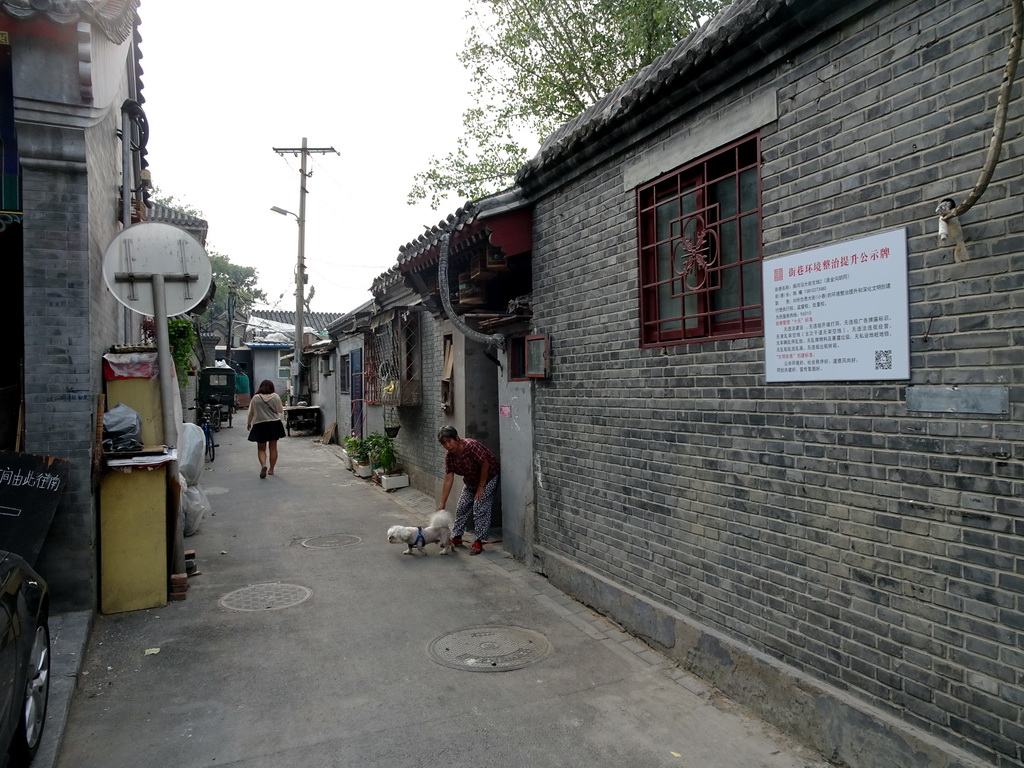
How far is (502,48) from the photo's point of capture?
14.0 metres

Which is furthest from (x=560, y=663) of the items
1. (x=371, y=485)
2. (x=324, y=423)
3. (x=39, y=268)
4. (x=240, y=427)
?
(x=240, y=427)

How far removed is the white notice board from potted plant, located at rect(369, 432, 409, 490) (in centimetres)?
855

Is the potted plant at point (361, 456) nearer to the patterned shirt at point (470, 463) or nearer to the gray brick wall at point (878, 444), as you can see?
the patterned shirt at point (470, 463)

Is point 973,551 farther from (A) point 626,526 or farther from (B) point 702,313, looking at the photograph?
(A) point 626,526

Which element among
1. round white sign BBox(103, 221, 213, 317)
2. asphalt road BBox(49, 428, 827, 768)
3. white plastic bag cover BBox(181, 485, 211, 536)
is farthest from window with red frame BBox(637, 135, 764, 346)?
white plastic bag cover BBox(181, 485, 211, 536)

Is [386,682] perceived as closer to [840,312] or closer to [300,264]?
[840,312]

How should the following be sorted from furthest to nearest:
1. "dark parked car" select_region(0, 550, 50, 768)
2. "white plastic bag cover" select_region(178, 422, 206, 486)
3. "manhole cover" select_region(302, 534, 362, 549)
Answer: "manhole cover" select_region(302, 534, 362, 549)
"white plastic bag cover" select_region(178, 422, 206, 486)
"dark parked car" select_region(0, 550, 50, 768)

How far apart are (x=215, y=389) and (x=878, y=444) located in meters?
21.7

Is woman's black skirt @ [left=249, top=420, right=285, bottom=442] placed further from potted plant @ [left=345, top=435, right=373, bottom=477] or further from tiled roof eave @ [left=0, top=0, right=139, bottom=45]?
tiled roof eave @ [left=0, top=0, right=139, bottom=45]

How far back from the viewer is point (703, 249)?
4.43m

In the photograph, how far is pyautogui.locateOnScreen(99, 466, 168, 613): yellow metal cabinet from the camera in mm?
5449

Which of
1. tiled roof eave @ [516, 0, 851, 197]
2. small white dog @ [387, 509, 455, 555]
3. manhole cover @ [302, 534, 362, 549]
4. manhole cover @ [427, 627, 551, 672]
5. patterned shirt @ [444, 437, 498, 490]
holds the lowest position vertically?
manhole cover @ [427, 627, 551, 672]

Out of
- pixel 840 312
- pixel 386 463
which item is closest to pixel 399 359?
pixel 386 463

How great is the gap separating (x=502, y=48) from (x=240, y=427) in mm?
16980
